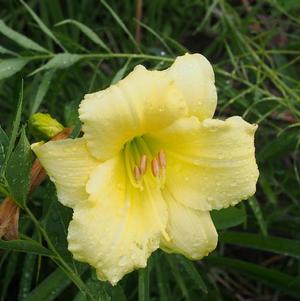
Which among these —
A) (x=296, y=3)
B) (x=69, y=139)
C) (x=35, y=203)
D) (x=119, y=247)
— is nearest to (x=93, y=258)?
(x=119, y=247)

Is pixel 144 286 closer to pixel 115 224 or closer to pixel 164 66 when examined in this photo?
pixel 115 224

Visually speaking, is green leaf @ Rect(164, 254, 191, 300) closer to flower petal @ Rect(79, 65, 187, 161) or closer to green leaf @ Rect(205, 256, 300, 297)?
green leaf @ Rect(205, 256, 300, 297)

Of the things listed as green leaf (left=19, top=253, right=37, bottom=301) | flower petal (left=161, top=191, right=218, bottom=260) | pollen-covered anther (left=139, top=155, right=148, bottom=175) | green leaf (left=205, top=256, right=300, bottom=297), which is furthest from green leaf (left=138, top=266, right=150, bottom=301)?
green leaf (left=205, top=256, right=300, bottom=297)

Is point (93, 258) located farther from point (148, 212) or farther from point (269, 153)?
point (269, 153)

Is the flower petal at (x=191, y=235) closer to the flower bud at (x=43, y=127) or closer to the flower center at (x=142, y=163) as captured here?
the flower center at (x=142, y=163)

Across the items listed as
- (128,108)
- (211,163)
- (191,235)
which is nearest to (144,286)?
(191,235)

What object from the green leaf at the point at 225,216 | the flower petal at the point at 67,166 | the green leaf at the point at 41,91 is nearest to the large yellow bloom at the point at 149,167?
the flower petal at the point at 67,166
